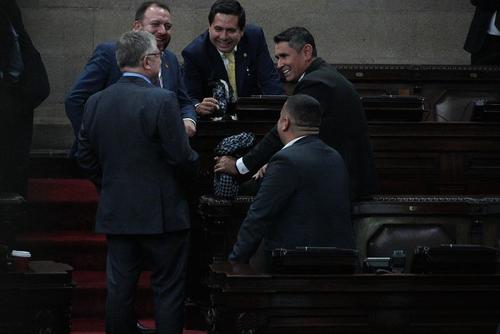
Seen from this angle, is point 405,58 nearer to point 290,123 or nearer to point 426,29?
point 426,29

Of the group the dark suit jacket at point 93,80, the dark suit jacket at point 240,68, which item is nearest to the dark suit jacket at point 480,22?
the dark suit jacket at point 240,68

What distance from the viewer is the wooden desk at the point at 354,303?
6082mm

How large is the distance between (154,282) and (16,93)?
2.47m

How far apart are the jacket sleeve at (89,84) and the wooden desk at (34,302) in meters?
1.52

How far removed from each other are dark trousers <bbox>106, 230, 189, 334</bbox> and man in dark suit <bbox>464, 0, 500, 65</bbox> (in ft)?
13.8

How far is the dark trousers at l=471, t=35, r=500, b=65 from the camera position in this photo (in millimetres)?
10547

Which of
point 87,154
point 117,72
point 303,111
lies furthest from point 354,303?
point 117,72

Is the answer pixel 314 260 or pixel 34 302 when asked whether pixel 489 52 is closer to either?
pixel 314 260

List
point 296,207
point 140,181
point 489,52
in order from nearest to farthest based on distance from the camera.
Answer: point 296,207, point 140,181, point 489,52

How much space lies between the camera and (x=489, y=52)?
10.6m

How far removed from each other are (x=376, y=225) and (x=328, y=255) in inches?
50.3

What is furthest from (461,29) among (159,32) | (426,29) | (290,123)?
(290,123)

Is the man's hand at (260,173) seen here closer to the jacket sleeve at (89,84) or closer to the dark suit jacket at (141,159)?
the dark suit jacket at (141,159)

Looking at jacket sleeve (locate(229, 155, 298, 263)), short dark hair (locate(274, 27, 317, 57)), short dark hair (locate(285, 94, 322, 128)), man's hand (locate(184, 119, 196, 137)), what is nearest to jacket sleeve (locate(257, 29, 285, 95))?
man's hand (locate(184, 119, 196, 137))
